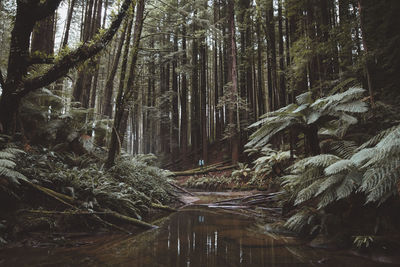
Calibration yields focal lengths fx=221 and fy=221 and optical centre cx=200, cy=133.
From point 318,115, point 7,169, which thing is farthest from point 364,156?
point 7,169

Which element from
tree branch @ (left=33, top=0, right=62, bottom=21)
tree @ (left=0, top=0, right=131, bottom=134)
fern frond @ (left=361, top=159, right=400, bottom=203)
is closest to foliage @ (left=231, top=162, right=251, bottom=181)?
fern frond @ (left=361, top=159, right=400, bottom=203)

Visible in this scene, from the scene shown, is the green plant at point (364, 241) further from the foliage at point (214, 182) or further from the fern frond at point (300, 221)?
the foliage at point (214, 182)

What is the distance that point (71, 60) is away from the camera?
3.78 metres

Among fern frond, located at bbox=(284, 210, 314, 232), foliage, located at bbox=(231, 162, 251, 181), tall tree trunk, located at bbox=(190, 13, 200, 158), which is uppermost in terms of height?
tall tree trunk, located at bbox=(190, 13, 200, 158)

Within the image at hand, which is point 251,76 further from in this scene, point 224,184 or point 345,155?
point 345,155

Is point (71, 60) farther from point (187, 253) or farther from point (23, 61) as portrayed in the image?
point (187, 253)

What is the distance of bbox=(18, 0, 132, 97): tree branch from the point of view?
3.65 meters

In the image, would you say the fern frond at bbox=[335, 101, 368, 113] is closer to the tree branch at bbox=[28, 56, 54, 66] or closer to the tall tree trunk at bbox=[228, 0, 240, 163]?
the tree branch at bbox=[28, 56, 54, 66]

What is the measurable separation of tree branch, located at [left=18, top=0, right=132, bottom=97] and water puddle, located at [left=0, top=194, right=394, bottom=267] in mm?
2490

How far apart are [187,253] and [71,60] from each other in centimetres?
356

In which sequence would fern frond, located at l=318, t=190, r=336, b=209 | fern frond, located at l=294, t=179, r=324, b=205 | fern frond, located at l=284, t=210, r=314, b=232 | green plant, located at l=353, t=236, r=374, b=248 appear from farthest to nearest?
1. fern frond, located at l=284, t=210, r=314, b=232
2. fern frond, located at l=294, t=179, r=324, b=205
3. fern frond, located at l=318, t=190, r=336, b=209
4. green plant, located at l=353, t=236, r=374, b=248

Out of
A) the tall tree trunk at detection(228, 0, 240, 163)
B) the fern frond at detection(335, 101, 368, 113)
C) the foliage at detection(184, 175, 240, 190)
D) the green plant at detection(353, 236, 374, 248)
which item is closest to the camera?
the green plant at detection(353, 236, 374, 248)

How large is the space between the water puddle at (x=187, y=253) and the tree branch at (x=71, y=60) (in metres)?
2.49

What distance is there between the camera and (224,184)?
1198 cm
